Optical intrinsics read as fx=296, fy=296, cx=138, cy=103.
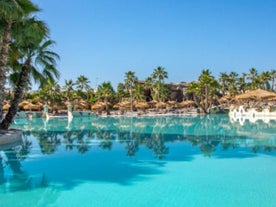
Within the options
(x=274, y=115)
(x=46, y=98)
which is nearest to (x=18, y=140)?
(x=274, y=115)

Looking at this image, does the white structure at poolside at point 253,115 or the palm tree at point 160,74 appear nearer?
the white structure at poolside at point 253,115

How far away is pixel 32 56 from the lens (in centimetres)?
1545

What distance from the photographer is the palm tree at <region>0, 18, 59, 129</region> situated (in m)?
13.0

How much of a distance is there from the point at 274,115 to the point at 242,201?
2448 cm

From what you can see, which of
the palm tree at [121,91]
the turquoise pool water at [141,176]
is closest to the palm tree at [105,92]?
the palm tree at [121,91]

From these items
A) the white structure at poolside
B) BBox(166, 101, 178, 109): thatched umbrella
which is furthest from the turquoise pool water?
BBox(166, 101, 178, 109): thatched umbrella

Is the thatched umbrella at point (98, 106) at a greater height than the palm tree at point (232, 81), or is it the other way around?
the palm tree at point (232, 81)

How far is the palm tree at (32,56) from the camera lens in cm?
1296

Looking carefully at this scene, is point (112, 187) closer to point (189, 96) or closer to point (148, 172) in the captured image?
point (148, 172)

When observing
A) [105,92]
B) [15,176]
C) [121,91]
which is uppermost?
[121,91]

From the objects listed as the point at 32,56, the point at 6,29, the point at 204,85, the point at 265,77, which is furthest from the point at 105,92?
Result: the point at 6,29

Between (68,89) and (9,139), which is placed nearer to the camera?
(9,139)

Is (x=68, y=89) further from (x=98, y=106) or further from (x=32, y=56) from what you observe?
(x=32, y=56)

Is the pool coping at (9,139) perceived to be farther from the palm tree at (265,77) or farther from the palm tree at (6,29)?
the palm tree at (265,77)
